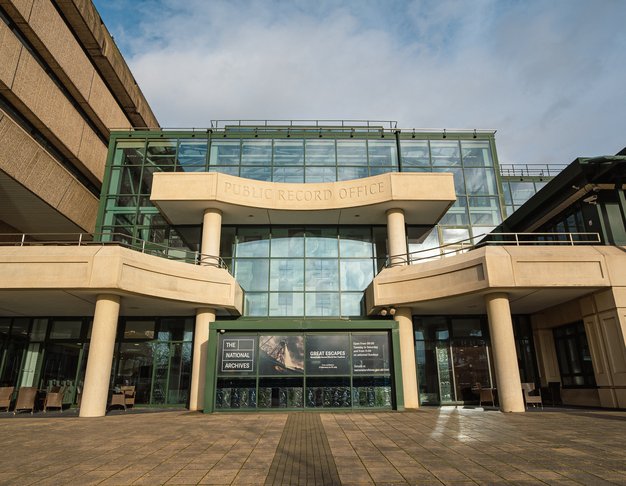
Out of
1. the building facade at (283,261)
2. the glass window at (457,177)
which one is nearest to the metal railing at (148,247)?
the building facade at (283,261)

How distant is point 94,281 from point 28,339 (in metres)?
8.73

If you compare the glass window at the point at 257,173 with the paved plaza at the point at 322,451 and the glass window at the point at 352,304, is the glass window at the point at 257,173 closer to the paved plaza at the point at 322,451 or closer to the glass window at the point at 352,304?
the glass window at the point at 352,304

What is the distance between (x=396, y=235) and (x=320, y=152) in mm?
7174

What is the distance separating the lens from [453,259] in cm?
1847

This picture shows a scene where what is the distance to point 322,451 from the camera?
8.98 metres

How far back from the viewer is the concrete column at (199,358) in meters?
19.6

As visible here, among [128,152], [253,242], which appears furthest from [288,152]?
[128,152]

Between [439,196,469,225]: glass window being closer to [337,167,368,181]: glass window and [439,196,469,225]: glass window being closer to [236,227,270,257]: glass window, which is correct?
[337,167,368,181]: glass window

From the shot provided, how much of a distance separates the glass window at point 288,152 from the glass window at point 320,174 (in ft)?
2.58

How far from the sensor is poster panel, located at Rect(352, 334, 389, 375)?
59.2ft

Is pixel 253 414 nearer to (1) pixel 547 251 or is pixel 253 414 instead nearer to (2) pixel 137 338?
(2) pixel 137 338

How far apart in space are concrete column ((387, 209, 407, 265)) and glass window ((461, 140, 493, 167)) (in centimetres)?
626

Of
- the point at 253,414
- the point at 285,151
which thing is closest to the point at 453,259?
the point at 253,414

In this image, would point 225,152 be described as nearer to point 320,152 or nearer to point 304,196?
point 320,152
